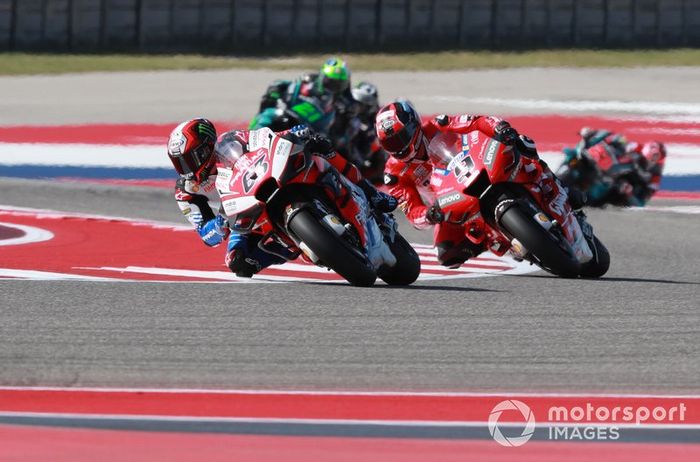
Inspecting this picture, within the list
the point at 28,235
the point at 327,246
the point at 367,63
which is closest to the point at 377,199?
the point at 327,246

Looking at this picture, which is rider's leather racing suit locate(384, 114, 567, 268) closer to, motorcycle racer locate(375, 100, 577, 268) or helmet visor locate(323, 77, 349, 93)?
motorcycle racer locate(375, 100, 577, 268)

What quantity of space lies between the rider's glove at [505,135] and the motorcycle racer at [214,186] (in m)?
0.84

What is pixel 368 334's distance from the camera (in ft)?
23.7

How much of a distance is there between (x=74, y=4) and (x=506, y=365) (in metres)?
18.1

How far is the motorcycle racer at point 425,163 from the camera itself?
9891 mm

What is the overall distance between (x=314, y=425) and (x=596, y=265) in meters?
4.87

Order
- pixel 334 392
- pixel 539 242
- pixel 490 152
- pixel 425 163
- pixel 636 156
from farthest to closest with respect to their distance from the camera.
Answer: pixel 636 156, pixel 425 163, pixel 490 152, pixel 539 242, pixel 334 392

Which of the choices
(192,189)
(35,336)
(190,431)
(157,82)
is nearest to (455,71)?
(157,82)

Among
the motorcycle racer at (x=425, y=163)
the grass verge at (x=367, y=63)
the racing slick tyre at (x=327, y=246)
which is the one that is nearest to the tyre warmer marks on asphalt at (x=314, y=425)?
the racing slick tyre at (x=327, y=246)

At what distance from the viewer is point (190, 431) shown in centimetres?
534

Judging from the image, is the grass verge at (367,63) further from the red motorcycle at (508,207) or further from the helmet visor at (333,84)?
the red motorcycle at (508,207)

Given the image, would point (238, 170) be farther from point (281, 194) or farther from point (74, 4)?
point (74, 4)

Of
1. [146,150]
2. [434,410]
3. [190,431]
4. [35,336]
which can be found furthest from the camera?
[146,150]

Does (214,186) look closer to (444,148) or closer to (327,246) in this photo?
(327,246)
